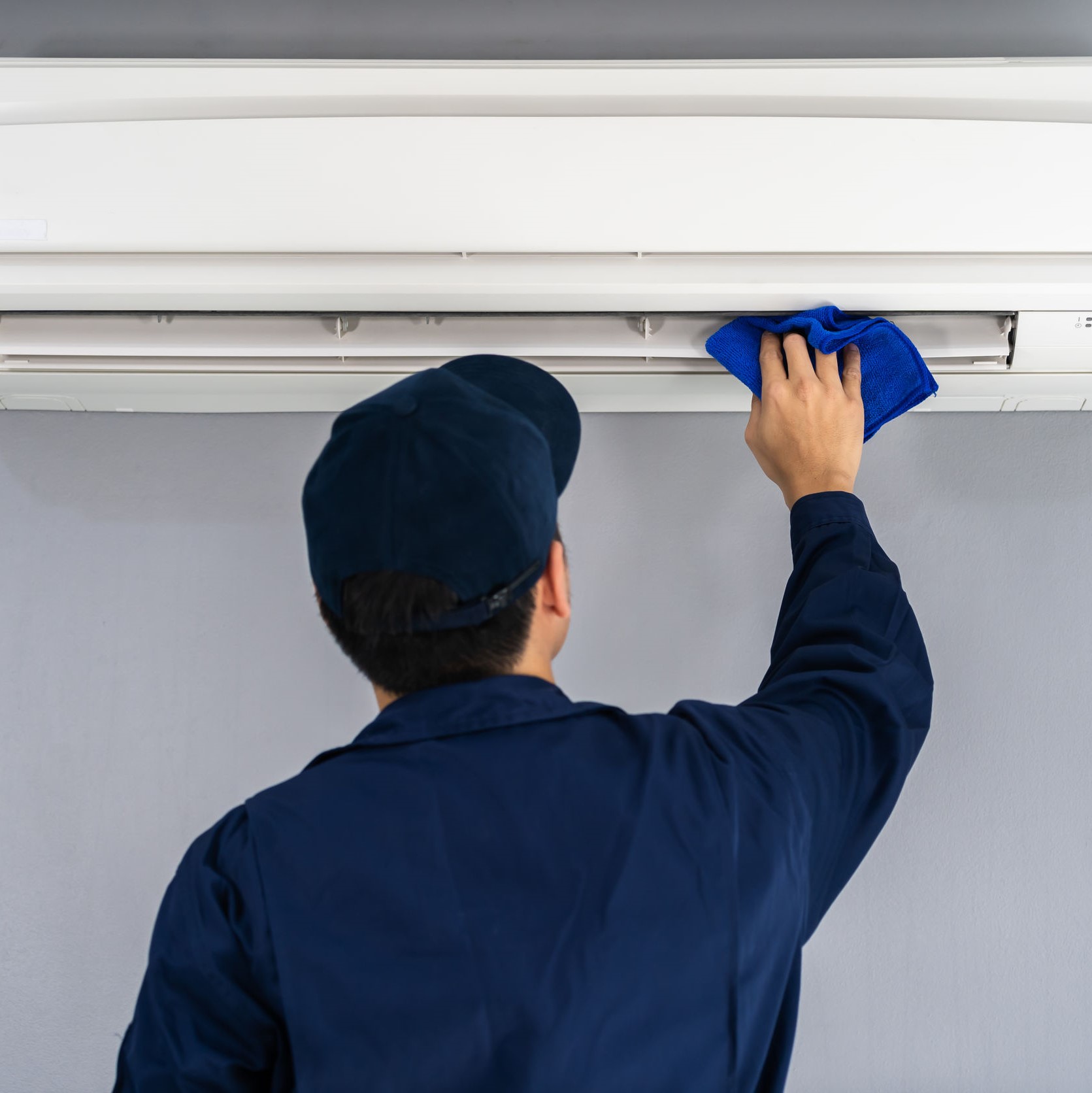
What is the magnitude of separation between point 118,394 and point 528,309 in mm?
441

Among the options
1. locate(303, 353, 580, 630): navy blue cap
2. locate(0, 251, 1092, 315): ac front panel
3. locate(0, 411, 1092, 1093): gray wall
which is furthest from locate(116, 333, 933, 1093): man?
locate(0, 411, 1092, 1093): gray wall

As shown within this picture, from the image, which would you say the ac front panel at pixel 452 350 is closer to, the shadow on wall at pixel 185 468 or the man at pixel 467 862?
the shadow on wall at pixel 185 468

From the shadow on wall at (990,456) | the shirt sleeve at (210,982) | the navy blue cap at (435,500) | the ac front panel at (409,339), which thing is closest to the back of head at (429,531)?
the navy blue cap at (435,500)

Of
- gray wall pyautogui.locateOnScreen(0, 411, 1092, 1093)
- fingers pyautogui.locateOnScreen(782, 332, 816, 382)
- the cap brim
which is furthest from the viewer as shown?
gray wall pyautogui.locateOnScreen(0, 411, 1092, 1093)

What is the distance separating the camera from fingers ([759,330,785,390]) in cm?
78

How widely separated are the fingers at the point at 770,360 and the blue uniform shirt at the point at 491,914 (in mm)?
320

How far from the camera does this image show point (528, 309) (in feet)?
2.56

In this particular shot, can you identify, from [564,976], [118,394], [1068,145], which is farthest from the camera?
[118,394]

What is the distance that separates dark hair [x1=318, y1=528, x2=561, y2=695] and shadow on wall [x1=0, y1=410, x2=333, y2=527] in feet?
1.59

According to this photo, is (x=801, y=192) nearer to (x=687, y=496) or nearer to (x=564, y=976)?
(x=687, y=496)

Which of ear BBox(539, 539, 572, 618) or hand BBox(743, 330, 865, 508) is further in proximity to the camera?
hand BBox(743, 330, 865, 508)

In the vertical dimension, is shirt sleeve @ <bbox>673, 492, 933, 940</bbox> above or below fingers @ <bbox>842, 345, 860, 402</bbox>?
below

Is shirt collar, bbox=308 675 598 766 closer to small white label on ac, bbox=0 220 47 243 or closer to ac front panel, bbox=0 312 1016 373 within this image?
ac front panel, bbox=0 312 1016 373

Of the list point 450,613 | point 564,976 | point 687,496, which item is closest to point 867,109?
point 687,496
